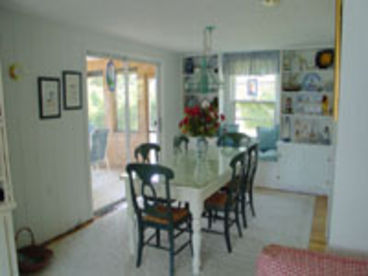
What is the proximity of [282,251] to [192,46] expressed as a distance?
4.26 metres

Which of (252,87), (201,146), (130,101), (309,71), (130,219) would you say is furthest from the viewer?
(252,87)

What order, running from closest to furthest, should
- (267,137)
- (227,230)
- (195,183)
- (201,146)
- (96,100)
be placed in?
(195,183) → (227,230) → (201,146) → (96,100) → (267,137)

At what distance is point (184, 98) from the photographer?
614 centimetres

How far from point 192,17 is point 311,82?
Answer: 288 cm

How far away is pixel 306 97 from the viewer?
5.15 m

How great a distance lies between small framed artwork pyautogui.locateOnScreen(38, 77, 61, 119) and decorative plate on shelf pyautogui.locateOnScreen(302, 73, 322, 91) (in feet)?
12.7

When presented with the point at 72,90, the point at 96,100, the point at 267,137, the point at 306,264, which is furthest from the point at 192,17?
the point at 267,137

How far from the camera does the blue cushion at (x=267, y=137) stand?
17.4 ft

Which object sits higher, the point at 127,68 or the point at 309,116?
the point at 127,68

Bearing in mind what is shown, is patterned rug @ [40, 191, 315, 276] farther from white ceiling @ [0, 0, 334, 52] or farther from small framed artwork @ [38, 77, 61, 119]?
white ceiling @ [0, 0, 334, 52]

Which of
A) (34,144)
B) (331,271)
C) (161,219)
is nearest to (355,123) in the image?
(331,271)

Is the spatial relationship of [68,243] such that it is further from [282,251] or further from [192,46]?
[192,46]

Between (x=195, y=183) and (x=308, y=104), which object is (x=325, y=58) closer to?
(x=308, y=104)

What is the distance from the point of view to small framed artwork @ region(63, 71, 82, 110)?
137 inches
